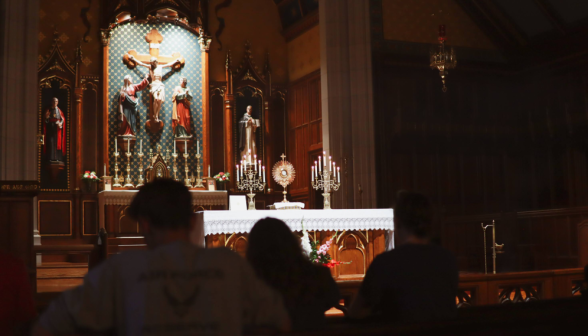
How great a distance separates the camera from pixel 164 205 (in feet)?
6.12

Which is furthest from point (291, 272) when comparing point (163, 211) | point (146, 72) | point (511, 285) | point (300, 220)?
point (146, 72)

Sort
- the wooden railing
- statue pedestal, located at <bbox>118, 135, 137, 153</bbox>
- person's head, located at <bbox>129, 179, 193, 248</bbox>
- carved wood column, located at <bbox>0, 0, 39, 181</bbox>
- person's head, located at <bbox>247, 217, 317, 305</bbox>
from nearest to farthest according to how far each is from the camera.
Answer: person's head, located at <bbox>129, 179, 193, 248</bbox> < person's head, located at <bbox>247, 217, 317, 305</bbox> < the wooden railing < carved wood column, located at <bbox>0, 0, 39, 181</bbox> < statue pedestal, located at <bbox>118, 135, 137, 153</bbox>

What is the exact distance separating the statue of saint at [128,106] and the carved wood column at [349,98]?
200 inches

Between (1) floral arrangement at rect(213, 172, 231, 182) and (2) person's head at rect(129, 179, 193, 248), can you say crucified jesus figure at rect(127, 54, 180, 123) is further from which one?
(2) person's head at rect(129, 179, 193, 248)

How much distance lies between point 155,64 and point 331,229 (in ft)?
25.2

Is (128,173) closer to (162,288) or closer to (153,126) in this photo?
(153,126)

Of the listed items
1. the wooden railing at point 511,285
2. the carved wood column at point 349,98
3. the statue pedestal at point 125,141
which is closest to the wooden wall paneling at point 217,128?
the statue pedestal at point 125,141

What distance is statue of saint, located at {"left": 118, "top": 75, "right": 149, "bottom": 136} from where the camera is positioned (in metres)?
14.2

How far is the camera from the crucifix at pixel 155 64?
14414mm

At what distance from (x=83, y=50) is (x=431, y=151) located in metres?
7.91

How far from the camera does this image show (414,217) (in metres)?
2.66

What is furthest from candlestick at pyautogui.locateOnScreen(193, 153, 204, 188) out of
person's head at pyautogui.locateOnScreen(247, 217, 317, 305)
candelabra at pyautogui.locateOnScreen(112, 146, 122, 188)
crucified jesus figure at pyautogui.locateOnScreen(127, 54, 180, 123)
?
person's head at pyautogui.locateOnScreen(247, 217, 317, 305)

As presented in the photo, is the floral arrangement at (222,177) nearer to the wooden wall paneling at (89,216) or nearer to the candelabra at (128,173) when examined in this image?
the candelabra at (128,173)

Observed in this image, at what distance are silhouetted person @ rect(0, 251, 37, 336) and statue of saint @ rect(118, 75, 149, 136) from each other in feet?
40.2
